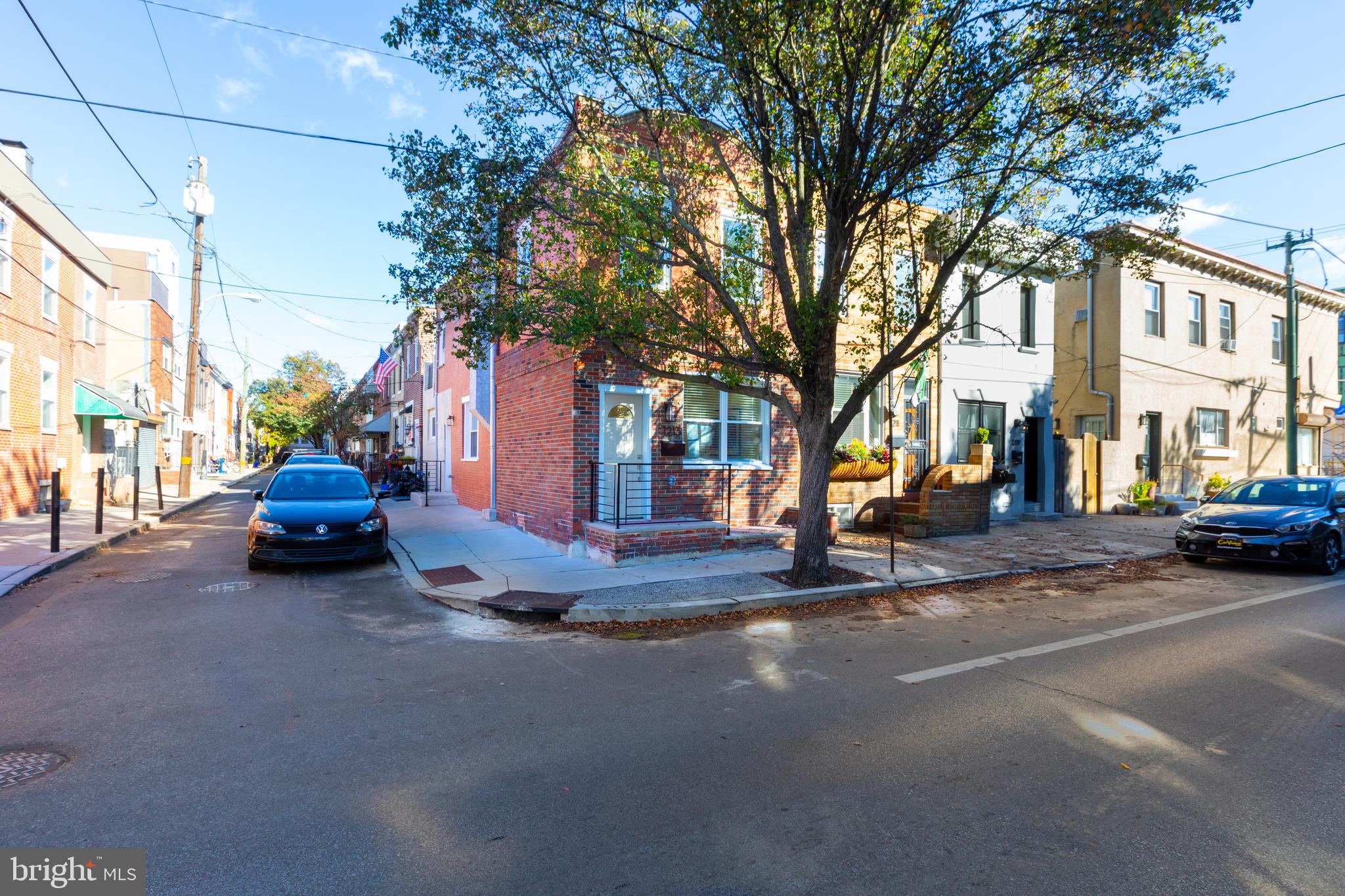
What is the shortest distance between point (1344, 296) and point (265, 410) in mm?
66812

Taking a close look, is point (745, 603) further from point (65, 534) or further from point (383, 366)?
point (383, 366)

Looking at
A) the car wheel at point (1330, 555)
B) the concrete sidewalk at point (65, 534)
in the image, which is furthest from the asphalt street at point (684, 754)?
the car wheel at point (1330, 555)

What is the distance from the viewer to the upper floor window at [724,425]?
38.8 ft

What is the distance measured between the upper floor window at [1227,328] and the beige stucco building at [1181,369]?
1.1 inches

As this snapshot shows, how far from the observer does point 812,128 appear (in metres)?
8.01

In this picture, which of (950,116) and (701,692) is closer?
(701,692)

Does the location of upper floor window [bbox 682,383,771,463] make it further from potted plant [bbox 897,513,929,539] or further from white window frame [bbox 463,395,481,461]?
white window frame [bbox 463,395,481,461]

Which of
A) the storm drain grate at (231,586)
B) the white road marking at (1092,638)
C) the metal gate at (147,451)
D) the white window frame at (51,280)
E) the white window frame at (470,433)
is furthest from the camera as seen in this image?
the metal gate at (147,451)

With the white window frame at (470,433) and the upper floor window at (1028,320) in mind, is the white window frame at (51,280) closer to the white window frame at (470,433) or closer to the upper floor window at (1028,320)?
the white window frame at (470,433)

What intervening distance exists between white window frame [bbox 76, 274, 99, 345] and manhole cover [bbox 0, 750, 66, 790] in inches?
823

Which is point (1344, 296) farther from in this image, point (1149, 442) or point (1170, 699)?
point (1170, 699)

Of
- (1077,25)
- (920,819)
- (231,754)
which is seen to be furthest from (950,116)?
(231,754)

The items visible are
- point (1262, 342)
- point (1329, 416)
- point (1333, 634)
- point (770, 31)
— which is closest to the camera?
point (1333, 634)

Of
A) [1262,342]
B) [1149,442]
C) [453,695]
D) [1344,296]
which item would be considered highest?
[1344,296]
